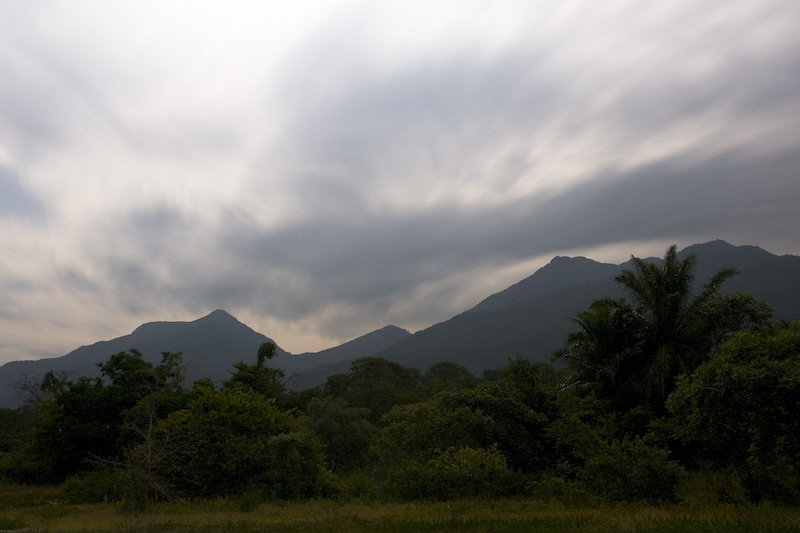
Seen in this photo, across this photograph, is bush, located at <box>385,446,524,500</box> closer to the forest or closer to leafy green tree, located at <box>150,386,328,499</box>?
the forest

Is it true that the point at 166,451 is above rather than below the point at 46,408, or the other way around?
below

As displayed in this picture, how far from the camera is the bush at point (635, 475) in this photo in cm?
1501

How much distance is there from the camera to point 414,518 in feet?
43.4

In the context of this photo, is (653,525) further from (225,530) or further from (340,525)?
(225,530)

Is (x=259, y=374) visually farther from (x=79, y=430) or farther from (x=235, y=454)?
(x=235, y=454)

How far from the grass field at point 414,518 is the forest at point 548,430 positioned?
1456mm

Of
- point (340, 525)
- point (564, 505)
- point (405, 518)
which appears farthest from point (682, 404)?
point (340, 525)

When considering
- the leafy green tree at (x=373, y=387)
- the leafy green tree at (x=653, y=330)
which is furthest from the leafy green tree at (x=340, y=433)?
the leafy green tree at (x=653, y=330)

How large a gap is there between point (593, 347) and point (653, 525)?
58.1ft

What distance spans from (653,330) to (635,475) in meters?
12.9

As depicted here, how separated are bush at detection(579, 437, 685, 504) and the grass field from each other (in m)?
1.36

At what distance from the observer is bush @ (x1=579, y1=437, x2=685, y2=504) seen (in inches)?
591

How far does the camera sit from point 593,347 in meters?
27.1

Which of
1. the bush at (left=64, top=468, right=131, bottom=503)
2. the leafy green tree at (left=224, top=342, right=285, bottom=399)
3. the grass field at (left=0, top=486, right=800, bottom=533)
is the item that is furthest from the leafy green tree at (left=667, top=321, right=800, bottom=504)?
the leafy green tree at (left=224, top=342, right=285, bottom=399)
